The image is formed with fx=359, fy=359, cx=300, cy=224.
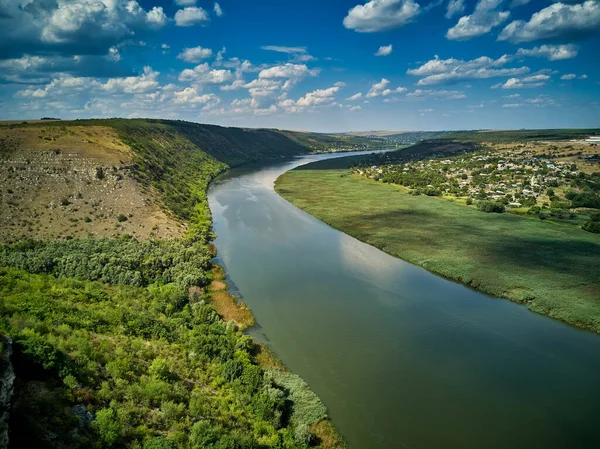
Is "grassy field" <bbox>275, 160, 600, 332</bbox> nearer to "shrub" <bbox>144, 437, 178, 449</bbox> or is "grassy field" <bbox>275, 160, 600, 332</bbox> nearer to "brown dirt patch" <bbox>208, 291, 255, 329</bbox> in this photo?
"brown dirt patch" <bbox>208, 291, 255, 329</bbox>

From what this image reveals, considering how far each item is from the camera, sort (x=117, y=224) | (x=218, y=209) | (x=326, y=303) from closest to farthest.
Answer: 1. (x=326, y=303)
2. (x=117, y=224)
3. (x=218, y=209)


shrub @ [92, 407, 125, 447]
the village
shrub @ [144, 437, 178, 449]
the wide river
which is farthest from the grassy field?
shrub @ [92, 407, 125, 447]

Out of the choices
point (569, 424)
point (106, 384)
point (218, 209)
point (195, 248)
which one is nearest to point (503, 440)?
point (569, 424)

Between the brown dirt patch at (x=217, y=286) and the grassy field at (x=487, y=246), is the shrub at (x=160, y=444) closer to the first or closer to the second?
the brown dirt patch at (x=217, y=286)

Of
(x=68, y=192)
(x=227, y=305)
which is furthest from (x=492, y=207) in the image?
(x=68, y=192)

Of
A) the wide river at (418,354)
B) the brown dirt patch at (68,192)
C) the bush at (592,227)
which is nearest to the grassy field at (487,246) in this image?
the bush at (592,227)

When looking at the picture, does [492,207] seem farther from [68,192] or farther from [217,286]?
[68,192]

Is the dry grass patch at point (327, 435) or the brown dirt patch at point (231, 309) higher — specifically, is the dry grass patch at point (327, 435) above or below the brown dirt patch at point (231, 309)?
below

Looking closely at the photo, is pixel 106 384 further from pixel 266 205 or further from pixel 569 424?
pixel 266 205
